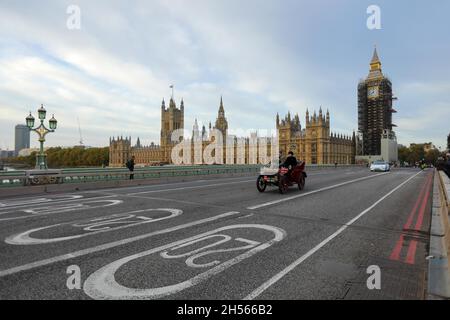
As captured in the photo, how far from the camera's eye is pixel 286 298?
3.31m

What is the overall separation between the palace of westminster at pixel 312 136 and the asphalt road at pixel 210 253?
95012 mm

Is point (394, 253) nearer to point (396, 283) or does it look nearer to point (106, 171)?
point (396, 283)

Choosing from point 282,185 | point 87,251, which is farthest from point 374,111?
point 87,251

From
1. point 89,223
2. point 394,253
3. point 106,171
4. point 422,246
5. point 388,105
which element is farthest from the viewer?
point 388,105

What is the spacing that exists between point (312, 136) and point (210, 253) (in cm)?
11206

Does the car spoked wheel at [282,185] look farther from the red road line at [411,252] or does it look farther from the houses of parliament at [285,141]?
the houses of parliament at [285,141]

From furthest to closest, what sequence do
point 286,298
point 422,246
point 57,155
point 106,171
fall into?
point 57,155
point 106,171
point 422,246
point 286,298

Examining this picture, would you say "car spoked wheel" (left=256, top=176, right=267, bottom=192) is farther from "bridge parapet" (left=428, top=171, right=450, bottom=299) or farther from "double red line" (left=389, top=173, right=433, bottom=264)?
"bridge parapet" (left=428, top=171, right=450, bottom=299)

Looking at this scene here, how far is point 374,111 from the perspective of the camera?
125 metres

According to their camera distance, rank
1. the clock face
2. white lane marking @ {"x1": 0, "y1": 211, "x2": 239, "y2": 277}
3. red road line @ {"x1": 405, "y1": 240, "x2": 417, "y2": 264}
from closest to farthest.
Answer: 1. white lane marking @ {"x1": 0, "y1": 211, "x2": 239, "y2": 277}
2. red road line @ {"x1": 405, "y1": 240, "x2": 417, "y2": 264}
3. the clock face

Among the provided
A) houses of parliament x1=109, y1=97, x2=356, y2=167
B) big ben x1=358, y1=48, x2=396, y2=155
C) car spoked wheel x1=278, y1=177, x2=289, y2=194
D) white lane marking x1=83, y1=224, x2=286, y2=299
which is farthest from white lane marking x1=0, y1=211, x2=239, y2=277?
big ben x1=358, y1=48, x2=396, y2=155

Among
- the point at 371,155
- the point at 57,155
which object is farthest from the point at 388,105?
the point at 57,155

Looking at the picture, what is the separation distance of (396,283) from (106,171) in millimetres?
17470

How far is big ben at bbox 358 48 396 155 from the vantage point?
124094mm
